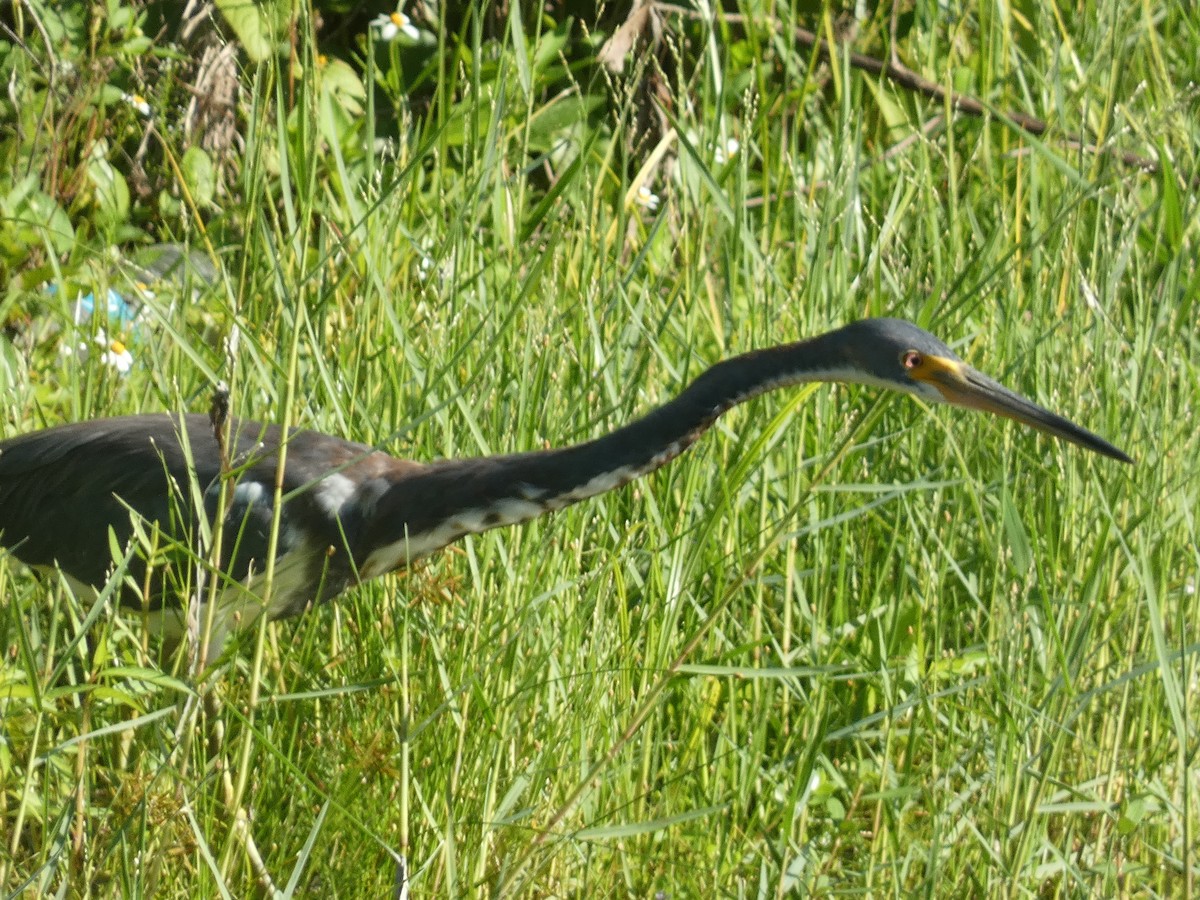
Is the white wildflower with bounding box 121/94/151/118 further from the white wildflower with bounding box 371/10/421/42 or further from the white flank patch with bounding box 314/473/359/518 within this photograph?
the white flank patch with bounding box 314/473/359/518

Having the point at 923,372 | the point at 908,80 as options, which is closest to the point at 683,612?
the point at 923,372

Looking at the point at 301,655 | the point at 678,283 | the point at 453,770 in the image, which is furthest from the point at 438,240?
the point at 453,770

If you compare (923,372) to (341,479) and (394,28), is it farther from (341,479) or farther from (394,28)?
(394,28)

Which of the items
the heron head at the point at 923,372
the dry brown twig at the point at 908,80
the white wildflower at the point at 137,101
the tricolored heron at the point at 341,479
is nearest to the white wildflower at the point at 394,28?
the white wildflower at the point at 137,101

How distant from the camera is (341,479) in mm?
2896

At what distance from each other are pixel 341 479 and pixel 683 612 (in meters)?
0.64

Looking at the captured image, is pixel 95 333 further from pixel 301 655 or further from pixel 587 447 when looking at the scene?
pixel 587 447

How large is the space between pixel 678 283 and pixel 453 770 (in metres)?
1.29

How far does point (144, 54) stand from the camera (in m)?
4.38

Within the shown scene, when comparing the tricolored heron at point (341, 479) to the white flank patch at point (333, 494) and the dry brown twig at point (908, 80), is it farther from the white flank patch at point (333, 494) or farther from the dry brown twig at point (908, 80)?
the dry brown twig at point (908, 80)

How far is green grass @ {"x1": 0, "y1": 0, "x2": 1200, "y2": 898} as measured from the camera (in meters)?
2.07

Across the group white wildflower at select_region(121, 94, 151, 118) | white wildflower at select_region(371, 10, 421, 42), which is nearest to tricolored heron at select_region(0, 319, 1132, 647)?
white wildflower at select_region(121, 94, 151, 118)

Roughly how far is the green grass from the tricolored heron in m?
0.07

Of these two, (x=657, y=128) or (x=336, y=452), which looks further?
(x=657, y=128)
